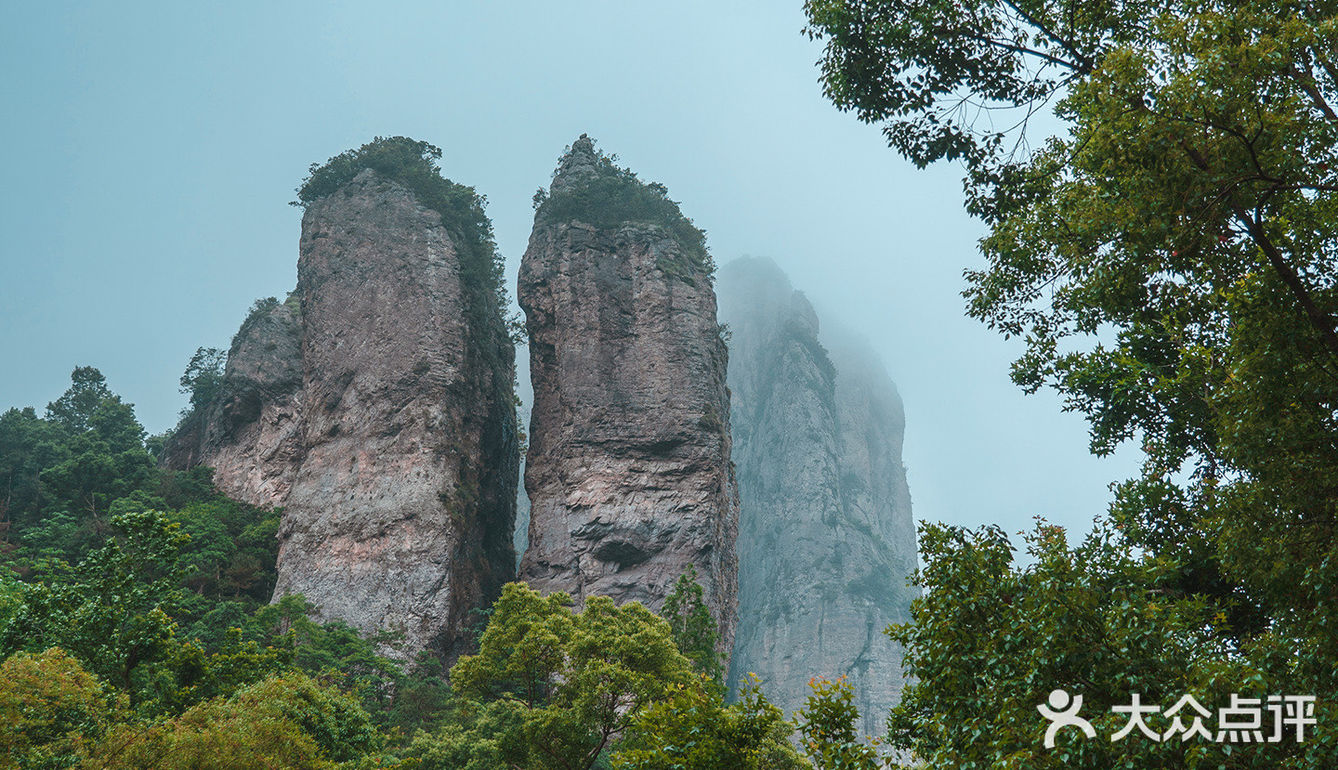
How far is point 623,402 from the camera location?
29.1 m

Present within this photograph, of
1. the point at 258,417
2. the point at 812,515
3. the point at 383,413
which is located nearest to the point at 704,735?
the point at 383,413

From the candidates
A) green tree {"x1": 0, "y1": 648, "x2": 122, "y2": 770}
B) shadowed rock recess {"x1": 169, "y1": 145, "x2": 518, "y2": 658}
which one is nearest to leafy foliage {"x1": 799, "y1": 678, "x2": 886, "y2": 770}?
green tree {"x1": 0, "y1": 648, "x2": 122, "y2": 770}

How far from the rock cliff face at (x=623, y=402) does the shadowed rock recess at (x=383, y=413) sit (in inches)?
76.6

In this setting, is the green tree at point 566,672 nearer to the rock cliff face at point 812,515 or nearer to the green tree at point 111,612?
the green tree at point 111,612

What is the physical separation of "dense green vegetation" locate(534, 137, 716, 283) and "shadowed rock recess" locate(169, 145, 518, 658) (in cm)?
331

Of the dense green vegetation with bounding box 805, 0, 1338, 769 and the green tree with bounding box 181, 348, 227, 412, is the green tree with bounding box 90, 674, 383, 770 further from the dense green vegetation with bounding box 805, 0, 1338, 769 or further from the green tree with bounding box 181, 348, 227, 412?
the green tree with bounding box 181, 348, 227, 412

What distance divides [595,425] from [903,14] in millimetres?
20558

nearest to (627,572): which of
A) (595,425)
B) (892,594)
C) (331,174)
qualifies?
(595,425)

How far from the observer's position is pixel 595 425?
29.0 m

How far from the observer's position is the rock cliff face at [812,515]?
55781 mm

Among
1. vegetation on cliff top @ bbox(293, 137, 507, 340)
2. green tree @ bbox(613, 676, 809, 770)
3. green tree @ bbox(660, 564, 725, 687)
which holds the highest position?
vegetation on cliff top @ bbox(293, 137, 507, 340)

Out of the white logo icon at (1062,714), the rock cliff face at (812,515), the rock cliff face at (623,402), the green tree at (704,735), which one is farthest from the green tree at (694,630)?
the rock cliff face at (812,515)

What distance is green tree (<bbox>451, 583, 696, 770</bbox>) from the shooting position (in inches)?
572

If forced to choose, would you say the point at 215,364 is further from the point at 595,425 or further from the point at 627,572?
the point at 627,572
